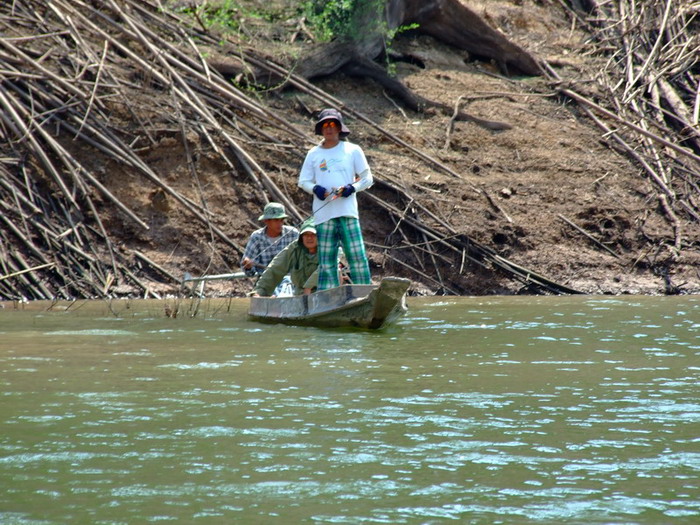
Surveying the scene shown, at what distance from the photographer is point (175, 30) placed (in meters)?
14.4

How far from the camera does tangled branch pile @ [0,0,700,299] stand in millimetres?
11875

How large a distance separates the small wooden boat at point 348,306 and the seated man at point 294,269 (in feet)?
1.03

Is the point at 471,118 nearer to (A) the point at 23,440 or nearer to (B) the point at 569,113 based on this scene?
(B) the point at 569,113

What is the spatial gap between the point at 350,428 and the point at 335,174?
441cm

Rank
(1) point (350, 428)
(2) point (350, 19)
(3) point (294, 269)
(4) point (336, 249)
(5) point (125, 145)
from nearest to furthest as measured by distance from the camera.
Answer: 1. (1) point (350, 428)
2. (4) point (336, 249)
3. (3) point (294, 269)
4. (5) point (125, 145)
5. (2) point (350, 19)

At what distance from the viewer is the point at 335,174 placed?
8547mm

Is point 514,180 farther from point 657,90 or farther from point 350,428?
point 350,428

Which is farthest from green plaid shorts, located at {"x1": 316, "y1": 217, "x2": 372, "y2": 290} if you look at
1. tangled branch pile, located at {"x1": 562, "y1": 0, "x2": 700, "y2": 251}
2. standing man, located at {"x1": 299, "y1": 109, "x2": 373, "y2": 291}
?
tangled branch pile, located at {"x1": 562, "y1": 0, "x2": 700, "y2": 251}

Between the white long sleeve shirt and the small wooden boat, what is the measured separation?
72 cm

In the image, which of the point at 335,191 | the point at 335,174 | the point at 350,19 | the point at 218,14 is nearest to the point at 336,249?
the point at 335,191

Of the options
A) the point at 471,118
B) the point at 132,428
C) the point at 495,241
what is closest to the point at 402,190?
the point at 495,241

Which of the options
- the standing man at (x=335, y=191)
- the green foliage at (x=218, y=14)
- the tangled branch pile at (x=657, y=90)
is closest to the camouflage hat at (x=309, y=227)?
the standing man at (x=335, y=191)

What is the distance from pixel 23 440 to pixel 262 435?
1.00 metres

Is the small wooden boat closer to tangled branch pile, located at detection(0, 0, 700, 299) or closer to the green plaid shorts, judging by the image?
the green plaid shorts
